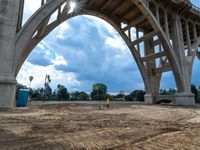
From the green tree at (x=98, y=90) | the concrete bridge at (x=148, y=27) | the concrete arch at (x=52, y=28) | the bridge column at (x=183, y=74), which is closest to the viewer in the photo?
the concrete arch at (x=52, y=28)

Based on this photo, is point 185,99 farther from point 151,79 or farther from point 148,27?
point 148,27

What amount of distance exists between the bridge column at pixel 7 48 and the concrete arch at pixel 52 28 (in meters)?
0.60

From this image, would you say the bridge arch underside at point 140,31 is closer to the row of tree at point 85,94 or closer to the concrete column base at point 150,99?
the concrete column base at point 150,99

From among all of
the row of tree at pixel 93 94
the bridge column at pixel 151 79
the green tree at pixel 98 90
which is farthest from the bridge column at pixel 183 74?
the green tree at pixel 98 90

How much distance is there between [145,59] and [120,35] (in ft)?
20.8

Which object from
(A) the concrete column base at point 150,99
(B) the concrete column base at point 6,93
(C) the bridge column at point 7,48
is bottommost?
(A) the concrete column base at point 150,99

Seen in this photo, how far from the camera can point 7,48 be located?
1094 centimetres

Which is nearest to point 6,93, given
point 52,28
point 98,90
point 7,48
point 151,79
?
point 7,48

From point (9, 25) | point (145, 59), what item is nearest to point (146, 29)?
point (145, 59)

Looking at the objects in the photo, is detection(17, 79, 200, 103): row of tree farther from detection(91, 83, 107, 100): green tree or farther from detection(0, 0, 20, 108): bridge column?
detection(0, 0, 20, 108): bridge column

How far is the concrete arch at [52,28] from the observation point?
39.7ft

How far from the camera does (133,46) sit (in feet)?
93.4

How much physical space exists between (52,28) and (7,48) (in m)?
10.5

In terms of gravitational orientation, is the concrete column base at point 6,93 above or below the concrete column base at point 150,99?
above
